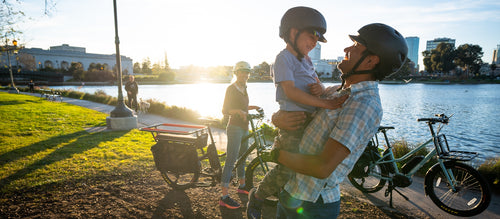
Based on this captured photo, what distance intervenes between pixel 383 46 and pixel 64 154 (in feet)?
26.8

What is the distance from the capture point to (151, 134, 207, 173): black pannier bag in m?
4.38

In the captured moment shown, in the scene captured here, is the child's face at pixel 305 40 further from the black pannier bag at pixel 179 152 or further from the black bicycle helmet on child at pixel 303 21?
the black pannier bag at pixel 179 152

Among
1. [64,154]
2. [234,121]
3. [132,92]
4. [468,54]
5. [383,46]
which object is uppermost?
[468,54]

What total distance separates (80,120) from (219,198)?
11.2 metres

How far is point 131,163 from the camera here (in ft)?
20.5

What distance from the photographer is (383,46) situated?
4.93ft

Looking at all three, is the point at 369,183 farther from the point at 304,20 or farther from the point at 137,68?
the point at 137,68

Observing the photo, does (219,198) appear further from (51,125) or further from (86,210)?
(51,125)

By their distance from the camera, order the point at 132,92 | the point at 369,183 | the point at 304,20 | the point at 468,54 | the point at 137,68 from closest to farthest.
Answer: the point at 304,20 < the point at 369,183 < the point at 132,92 < the point at 468,54 < the point at 137,68

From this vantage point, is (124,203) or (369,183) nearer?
(124,203)

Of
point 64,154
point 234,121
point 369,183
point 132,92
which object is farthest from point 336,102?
point 132,92

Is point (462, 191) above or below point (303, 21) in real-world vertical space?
below

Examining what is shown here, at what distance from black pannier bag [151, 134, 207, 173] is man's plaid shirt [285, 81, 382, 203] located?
289cm

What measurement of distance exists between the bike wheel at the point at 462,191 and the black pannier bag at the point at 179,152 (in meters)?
4.07
